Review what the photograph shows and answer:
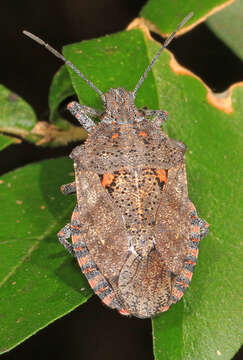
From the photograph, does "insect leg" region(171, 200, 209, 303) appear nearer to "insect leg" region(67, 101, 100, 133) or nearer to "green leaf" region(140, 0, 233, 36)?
"insect leg" region(67, 101, 100, 133)

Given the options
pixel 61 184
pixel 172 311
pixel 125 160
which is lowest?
pixel 61 184

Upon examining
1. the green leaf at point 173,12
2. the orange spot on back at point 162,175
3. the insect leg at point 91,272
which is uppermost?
the green leaf at point 173,12

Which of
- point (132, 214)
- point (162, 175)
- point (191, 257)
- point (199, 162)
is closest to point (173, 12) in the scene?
point (199, 162)

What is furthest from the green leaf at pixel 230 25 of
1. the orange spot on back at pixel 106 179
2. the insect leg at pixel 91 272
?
the insect leg at pixel 91 272

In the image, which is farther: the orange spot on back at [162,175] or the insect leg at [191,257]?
the orange spot on back at [162,175]

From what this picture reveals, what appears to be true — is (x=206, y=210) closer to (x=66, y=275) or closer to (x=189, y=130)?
(x=189, y=130)

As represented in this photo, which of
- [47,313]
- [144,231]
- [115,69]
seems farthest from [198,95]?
[47,313]

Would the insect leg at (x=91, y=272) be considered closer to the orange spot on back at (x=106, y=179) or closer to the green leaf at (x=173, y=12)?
the orange spot on back at (x=106, y=179)
